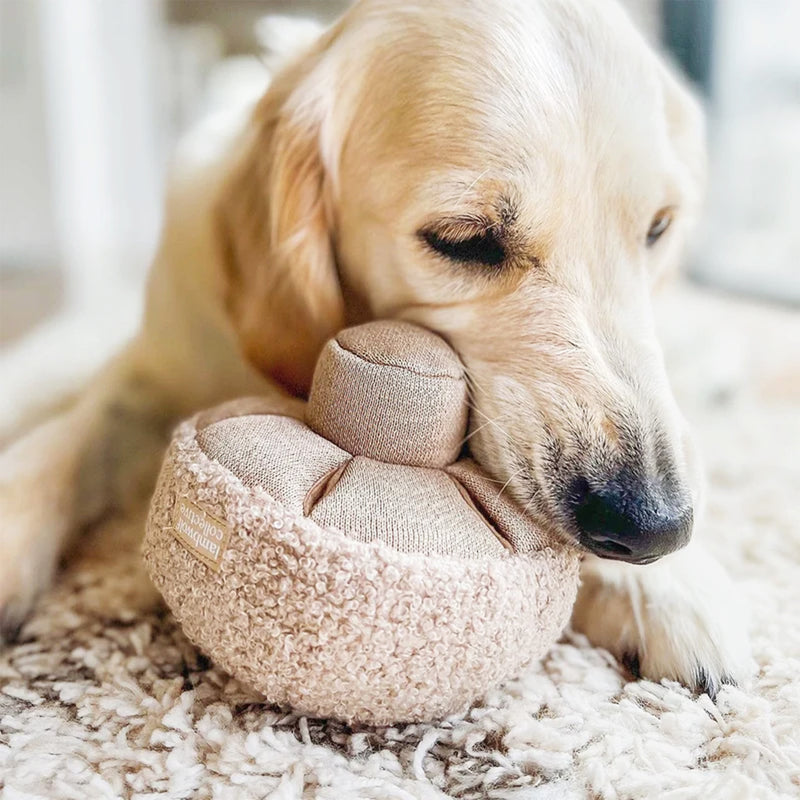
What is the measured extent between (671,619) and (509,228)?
515 mm

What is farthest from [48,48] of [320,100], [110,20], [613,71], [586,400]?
[586,400]

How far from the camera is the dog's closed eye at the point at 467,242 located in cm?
116

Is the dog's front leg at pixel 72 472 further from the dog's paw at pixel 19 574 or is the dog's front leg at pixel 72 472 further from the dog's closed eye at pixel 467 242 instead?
the dog's closed eye at pixel 467 242

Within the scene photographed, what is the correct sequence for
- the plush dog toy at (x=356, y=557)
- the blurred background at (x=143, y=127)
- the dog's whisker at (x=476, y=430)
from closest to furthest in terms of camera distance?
the plush dog toy at (x=356, y=557) < the dog's whisker at (x=476, y=430) < the blurred background at (x=143, y=127)

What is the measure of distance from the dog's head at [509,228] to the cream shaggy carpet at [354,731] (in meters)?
0.17

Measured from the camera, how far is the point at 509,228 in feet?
3.77

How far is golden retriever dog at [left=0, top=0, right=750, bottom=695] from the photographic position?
1.00 meters

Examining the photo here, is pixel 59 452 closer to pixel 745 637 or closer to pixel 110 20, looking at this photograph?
pixel 745 637

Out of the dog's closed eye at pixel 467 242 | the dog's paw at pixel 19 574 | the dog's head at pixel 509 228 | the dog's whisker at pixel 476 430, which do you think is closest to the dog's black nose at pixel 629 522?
the dog's head at pixel 509 228

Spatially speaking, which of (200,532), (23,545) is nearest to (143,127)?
(23,545)

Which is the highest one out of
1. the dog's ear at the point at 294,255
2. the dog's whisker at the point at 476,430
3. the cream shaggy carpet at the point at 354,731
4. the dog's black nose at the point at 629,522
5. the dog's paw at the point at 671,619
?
the dog's ear at the point at 294,255

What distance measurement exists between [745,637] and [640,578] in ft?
0.43

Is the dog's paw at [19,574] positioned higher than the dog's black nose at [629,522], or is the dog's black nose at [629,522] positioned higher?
the dog's black nose at [629,522]

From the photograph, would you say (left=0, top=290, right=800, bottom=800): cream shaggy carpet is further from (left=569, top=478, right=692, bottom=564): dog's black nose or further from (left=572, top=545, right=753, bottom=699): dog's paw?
(left=569, top=478, right=692, bottom=564): dog's black nose
